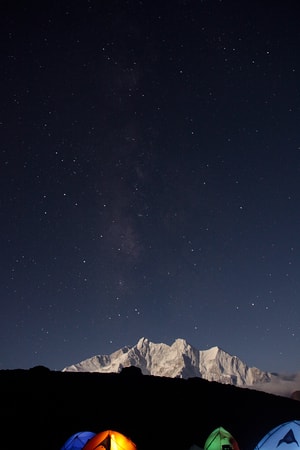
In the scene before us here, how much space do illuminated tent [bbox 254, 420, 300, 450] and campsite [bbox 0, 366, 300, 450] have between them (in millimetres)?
6760

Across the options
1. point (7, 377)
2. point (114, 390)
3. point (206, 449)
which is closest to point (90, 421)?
point (114, 390)

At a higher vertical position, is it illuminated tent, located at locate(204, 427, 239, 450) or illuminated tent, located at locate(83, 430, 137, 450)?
illuminated tent, located at locate(83, 430, 137, 450)

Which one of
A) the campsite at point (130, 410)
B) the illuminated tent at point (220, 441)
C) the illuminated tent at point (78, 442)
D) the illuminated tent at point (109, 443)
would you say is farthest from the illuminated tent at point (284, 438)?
the illuminated tent at point (78, 442)

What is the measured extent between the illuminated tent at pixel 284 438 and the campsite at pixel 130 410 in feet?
22.2

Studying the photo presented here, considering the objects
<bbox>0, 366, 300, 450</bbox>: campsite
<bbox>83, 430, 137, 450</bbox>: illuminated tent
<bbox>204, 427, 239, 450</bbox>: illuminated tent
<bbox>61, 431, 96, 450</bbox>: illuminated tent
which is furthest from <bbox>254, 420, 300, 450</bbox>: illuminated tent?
<bbox>61, 431, 96, 450</bbox>: illuminated tent

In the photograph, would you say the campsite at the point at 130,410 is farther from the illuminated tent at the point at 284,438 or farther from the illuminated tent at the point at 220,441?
the illuminated tent at the point at 284,438

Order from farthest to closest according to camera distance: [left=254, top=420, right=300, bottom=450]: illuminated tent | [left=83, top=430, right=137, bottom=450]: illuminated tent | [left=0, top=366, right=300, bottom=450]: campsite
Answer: [left=0, top=366, right=300, bottom=450]: campsite, [left=83, top=430, right=137, bottom=450]: illuminated tent, [left=254, top=420, right=300, bottom=450]: illuminated tent

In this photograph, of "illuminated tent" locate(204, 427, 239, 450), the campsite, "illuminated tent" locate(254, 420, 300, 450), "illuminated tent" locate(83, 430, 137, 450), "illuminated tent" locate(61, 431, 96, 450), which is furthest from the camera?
the campsite

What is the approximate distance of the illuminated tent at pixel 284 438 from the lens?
10883 millimetres

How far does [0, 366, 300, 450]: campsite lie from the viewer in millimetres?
19734

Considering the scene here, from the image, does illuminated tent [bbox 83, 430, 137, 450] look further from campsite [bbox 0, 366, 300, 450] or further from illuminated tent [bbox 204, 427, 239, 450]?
campsite [bbox 0, 366, 300, 450]

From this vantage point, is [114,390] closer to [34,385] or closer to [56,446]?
[34,385]

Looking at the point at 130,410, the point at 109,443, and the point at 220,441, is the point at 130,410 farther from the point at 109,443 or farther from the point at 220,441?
the point at 109,443

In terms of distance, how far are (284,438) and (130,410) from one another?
51.2ft
